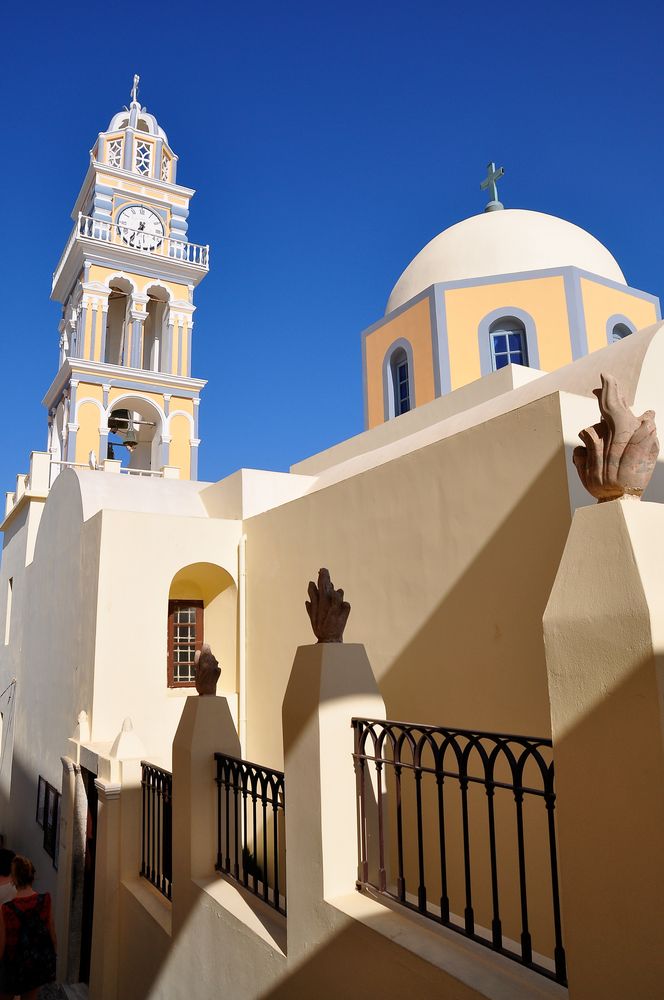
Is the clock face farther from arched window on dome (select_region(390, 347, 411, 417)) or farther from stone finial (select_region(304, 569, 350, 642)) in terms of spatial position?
stone finial (select_region(304, 569, 350, 642))

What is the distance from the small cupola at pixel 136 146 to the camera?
1866cm

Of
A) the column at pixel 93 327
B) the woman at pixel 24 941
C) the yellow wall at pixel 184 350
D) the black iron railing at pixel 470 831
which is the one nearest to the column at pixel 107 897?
the woman at pixel 24 941

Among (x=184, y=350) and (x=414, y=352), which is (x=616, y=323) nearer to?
(x=414, y=352)

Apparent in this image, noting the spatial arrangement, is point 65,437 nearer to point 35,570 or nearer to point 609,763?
point 35,570

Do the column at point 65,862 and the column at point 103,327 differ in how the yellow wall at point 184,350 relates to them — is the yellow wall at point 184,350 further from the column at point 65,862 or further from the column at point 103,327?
the column at point 65,862

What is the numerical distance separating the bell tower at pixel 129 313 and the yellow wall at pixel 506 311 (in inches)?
323

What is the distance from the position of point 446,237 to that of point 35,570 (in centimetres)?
925

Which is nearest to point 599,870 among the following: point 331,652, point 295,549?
point 331,652

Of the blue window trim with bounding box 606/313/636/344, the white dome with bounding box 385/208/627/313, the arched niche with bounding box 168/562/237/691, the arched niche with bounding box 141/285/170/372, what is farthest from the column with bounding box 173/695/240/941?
the arched niche with bounding box 141/285/170/372

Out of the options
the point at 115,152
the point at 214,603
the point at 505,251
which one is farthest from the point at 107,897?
the point at 115,152

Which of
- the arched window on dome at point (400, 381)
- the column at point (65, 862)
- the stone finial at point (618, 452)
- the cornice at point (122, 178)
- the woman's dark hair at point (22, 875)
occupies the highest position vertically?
the cornice at point (122, 178)

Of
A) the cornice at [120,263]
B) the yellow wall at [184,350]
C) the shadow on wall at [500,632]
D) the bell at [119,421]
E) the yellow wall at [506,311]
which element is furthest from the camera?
the yellow wall at [184,350]

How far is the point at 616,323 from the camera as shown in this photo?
33.4 feet

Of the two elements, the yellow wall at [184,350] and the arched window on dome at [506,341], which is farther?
the yellow wall at [184,350]
